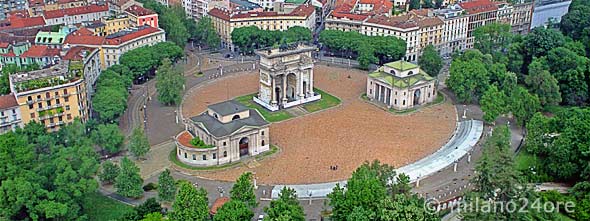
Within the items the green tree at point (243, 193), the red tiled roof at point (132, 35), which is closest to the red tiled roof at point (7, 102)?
the red tiled roof at point (132, 35)

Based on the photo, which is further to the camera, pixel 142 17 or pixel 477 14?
pixel 477 14

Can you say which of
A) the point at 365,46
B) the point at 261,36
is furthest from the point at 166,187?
the point at 261,36

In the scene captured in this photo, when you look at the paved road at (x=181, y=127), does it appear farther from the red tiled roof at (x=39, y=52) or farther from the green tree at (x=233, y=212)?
the red tiled roof at (x=39, y=52)

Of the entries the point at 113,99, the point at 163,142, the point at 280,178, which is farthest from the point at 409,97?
the point at 113,99

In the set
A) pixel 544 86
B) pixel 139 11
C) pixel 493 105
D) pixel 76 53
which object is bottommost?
pixel 493 105

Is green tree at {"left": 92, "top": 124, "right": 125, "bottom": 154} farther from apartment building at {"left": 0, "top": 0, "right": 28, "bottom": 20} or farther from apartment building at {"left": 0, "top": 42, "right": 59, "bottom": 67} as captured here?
apartment building at {"left": 0, "top": 0, "right": 28, "bottom": 20}

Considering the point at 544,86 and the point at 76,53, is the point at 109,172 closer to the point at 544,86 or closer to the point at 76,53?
the point at 76,53
